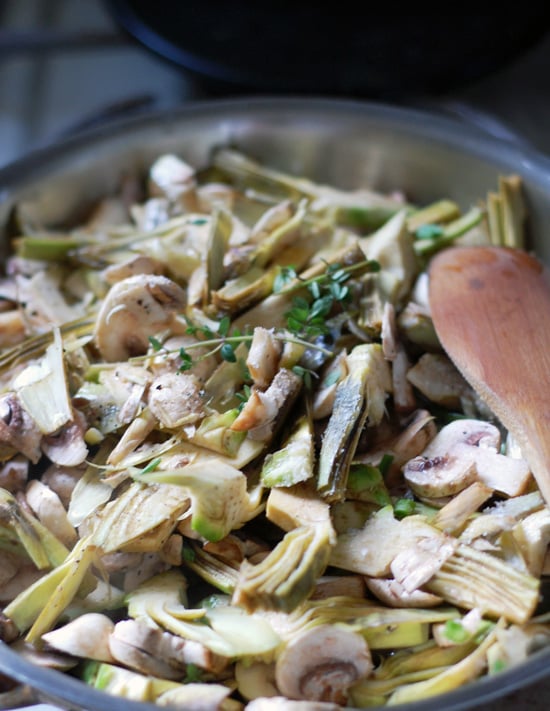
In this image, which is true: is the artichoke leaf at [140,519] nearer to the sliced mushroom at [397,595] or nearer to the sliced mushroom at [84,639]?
the sliced mushroom at [84,639]

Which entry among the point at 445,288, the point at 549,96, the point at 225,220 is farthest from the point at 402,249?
the point at 549,96

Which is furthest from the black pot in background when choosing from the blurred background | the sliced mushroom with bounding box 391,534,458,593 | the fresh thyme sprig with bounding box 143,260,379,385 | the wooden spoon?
the sliced mushroom with bounding box 391,534,458,593

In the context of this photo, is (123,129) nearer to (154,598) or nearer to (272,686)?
(154,598)

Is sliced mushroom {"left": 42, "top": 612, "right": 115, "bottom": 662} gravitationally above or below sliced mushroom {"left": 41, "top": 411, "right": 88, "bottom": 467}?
below

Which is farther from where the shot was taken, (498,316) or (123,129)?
A: (123,129)

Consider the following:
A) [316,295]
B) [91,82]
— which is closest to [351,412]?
[316,295]

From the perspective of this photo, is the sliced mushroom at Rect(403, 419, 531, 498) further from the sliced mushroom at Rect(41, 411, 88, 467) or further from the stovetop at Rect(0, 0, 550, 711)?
the stovetop at Rect(0, 0, 550, 711)
